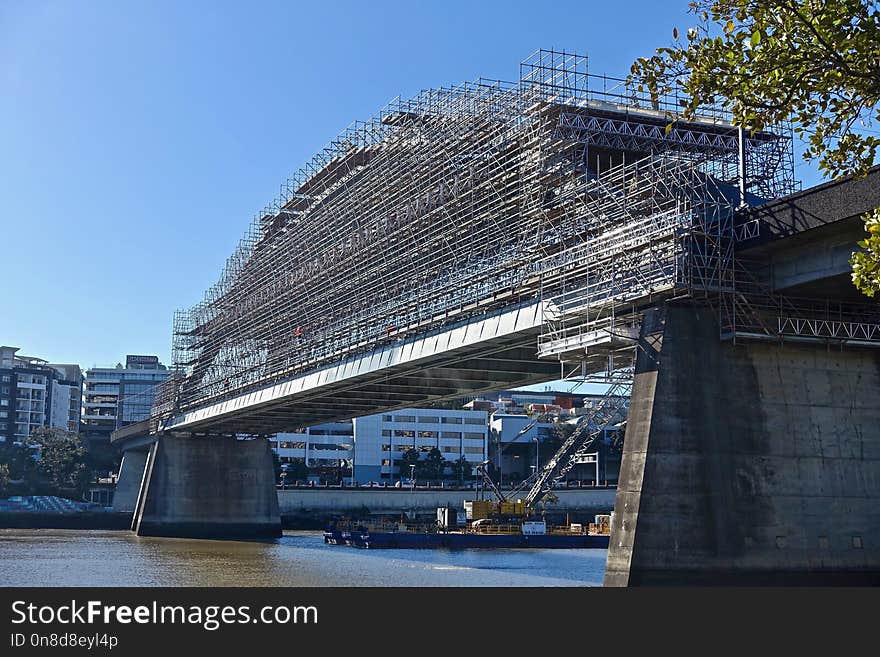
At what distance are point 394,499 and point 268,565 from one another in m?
77.2

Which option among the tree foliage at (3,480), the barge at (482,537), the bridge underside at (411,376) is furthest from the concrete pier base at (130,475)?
the barge at (482,537)

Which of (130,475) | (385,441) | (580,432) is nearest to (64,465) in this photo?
(130,475)

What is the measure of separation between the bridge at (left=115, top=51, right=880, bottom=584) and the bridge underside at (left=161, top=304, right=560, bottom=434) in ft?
0.74

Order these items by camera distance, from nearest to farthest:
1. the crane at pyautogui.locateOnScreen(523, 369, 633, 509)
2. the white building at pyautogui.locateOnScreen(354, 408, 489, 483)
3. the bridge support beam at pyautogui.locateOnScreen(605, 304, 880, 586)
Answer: the bridge support beam at pyautogui.locateOnScreen(605, 304, 880, 586), the crane at pyautogui.locateOnScreen(523, 369, 633, 509), the white building at pyautogui.locateOnScreen(354, 408, 489, 483)

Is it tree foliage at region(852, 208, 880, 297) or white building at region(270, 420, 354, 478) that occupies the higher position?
white building at region(270, 420, 354, 478)

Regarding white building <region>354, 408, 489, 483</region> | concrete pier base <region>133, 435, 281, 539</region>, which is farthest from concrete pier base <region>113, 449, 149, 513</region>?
white building <region>354, 408, 489, 483</region>

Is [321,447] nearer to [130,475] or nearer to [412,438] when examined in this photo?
[412,438]

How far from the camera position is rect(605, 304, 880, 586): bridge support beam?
3866 centimetres

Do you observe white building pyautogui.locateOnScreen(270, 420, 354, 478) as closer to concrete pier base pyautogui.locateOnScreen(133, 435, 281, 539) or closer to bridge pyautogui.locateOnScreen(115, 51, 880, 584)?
concrete pier base pyautogui.locateOnScreen(133, 435, 281, 539)

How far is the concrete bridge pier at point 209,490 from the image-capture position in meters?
105

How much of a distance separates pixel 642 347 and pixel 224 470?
7490cm

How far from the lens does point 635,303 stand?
4338 centimetres

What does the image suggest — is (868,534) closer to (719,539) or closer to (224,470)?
(719,539)

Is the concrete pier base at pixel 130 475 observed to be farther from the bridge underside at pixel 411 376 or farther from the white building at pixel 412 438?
the bridge underside at pixel 411 376
